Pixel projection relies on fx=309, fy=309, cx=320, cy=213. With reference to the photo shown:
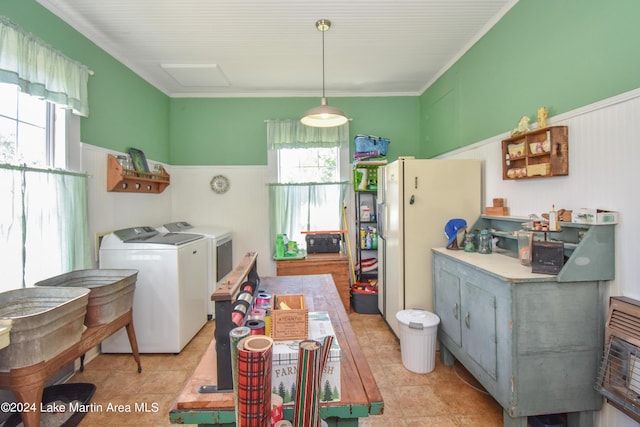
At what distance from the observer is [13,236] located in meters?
1.97

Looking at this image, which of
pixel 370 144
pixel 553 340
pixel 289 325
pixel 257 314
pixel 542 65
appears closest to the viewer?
pixel 289 325

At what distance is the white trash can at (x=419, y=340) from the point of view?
244 centimetres

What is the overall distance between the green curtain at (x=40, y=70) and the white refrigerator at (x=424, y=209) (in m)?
2.68

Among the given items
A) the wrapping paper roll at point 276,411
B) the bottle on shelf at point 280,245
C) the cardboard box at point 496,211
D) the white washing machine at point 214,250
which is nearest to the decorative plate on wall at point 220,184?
the white washing machine at point 214,250

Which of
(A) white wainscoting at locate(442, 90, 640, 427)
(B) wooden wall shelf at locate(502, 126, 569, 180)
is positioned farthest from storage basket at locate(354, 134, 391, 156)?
(A) white wainscoting at locate(442, 90, 640, 427)

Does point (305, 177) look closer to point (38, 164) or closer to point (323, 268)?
point (323, 268)

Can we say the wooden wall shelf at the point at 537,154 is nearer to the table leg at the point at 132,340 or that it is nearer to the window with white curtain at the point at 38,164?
the table leg at the point at 132,340

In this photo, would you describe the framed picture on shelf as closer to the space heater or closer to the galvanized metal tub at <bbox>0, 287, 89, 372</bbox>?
the galvanized metal tub at <bbox>0, 287, 89, 372</bbox>

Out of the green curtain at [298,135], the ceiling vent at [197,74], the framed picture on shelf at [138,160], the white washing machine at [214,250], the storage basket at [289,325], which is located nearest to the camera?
the storage basket at [289,325]

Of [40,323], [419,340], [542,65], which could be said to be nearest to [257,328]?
[40,323]

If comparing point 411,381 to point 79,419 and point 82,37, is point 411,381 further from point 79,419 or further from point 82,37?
point 82,37

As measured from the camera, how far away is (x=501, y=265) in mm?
1975

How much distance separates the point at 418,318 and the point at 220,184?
2.99 metres

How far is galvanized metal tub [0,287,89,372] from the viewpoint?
1.50 m
